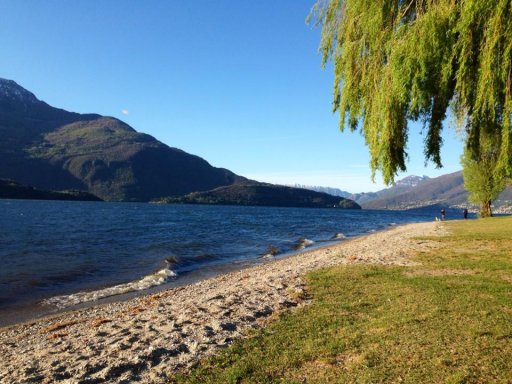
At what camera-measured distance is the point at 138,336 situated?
9.59 meters

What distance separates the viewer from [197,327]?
9.95 meters

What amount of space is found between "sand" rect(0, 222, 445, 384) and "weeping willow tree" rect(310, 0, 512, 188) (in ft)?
18.7

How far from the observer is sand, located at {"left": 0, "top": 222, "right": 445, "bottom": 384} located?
756 centimetres

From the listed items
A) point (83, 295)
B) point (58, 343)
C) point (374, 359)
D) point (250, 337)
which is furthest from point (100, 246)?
point (374, 359)

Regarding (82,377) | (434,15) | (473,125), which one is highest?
(434,15)

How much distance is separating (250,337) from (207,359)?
4.78ft

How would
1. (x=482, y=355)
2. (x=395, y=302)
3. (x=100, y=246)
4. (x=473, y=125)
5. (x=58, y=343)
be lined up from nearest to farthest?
(x=482, y=355)
(x=473, y=125)
(x=58, y=343)
(x=395, y=302)
(x=100, y=246)

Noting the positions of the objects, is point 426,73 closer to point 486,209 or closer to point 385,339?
point 385,339

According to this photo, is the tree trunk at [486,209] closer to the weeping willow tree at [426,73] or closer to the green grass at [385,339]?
the green grass at [385,339]

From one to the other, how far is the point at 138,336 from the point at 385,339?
235 inches

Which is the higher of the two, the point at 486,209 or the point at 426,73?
the point at 426,73

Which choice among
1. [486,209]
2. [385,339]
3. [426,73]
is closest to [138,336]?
[385,339]

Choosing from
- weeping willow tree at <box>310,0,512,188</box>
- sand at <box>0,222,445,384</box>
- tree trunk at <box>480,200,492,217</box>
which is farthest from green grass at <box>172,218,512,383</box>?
tree trunk at <box>480,200,492,217</box>

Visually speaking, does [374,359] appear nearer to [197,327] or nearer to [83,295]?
[197,327]
